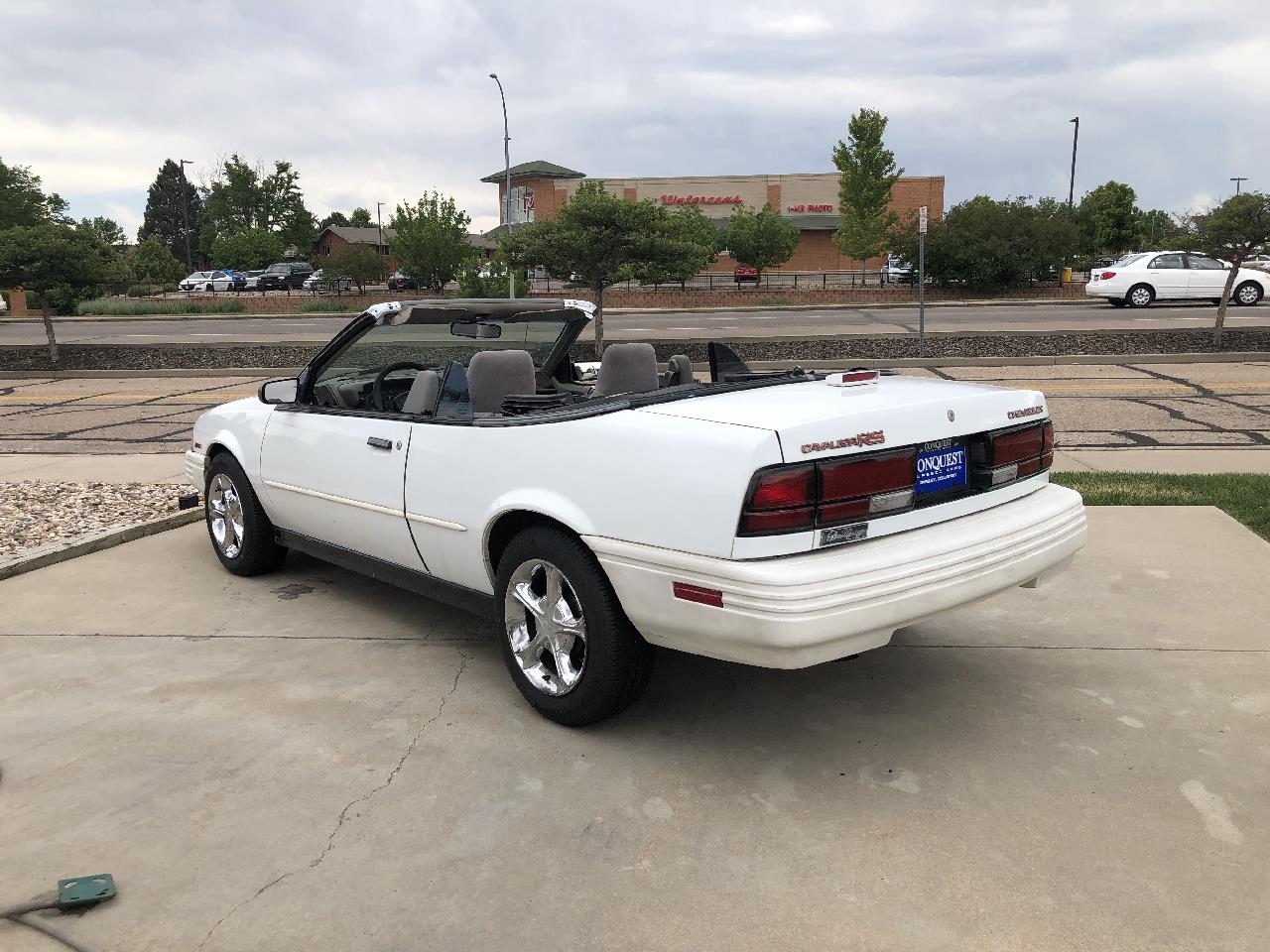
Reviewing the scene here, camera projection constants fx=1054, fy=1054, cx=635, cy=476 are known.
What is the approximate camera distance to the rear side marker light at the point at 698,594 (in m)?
3.22

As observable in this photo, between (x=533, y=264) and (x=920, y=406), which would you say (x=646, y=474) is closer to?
(x=920, y=406)

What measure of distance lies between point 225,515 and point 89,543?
1.19 meters

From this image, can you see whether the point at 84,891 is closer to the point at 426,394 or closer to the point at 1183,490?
the point at 426,394

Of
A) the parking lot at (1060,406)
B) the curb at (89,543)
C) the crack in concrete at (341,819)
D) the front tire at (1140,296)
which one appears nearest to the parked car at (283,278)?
the parking lot at (1060,406)

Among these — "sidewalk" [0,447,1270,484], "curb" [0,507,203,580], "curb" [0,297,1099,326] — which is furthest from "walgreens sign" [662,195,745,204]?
"curb" [0,507,203,580]

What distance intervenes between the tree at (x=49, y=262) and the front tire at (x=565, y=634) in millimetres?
19987

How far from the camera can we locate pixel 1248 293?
2759 centimetres

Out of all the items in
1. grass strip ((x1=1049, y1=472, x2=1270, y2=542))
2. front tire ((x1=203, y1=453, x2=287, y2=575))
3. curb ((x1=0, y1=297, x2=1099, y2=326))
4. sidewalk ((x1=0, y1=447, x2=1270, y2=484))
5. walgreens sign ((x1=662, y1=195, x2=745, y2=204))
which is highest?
walgreens sign ((x1=662, y1=195, x2=745, y2=204))

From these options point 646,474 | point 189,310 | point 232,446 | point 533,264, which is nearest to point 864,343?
point 533,264

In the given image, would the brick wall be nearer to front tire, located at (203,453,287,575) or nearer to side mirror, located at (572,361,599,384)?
side mirror, located at (572,361,599,384)

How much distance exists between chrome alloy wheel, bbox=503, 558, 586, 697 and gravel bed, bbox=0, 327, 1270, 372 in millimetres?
14380

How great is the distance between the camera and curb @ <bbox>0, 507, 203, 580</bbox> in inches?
238

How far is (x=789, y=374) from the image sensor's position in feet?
14.6

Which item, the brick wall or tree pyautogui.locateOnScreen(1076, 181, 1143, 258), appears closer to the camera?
the brick wall
